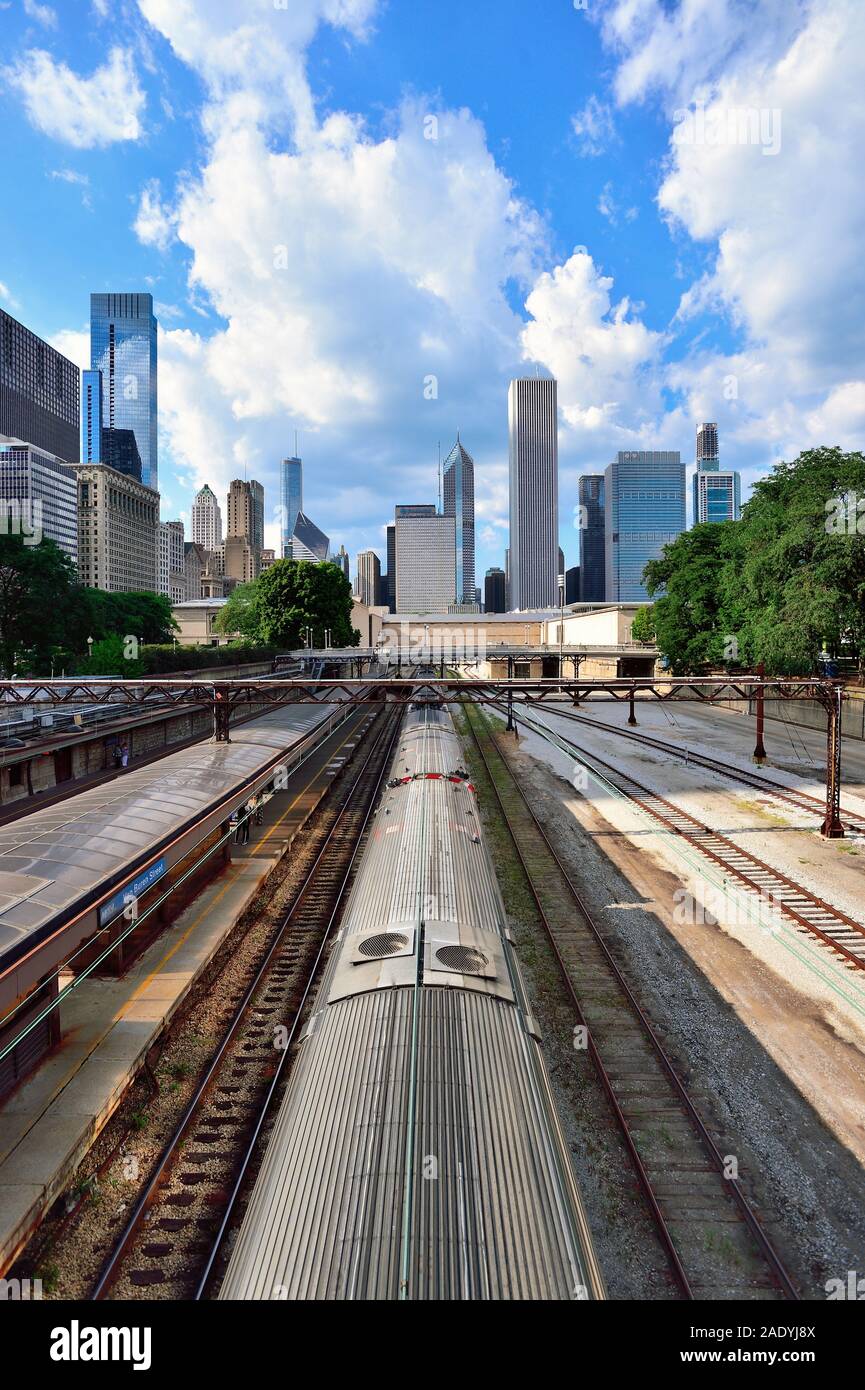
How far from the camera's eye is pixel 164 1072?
1129 centimetres

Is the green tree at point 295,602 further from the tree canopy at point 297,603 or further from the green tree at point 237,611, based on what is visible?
the green tree at point 237,611

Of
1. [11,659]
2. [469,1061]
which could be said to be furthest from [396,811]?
[11,659]

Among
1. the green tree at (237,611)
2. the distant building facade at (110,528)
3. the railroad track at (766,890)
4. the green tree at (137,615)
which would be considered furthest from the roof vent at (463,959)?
the distant building facade at (110,528)

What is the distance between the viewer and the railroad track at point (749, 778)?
2689 centimetres

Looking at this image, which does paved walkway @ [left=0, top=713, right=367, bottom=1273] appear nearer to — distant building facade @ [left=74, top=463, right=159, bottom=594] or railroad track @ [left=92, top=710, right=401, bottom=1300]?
railroad track @ [left=92, top=710, right=401, bottom=1300]

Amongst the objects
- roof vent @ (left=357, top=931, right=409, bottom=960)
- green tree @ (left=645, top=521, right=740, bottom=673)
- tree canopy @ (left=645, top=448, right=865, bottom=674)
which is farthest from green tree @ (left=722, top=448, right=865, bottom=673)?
roof vent @ (left=357, top=931, right=409, bottom=960)

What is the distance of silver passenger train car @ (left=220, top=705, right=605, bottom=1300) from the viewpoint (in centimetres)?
473

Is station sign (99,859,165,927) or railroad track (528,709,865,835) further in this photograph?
railroad track (528,709,865,835)

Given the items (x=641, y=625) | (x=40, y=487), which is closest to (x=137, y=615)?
(x=641, y=625)

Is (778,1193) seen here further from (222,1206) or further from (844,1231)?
(222,1206)

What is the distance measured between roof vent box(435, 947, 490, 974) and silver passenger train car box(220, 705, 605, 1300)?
0.02 m

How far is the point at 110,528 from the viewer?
173500 millimetres

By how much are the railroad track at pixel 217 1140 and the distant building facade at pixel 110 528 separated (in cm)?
16906

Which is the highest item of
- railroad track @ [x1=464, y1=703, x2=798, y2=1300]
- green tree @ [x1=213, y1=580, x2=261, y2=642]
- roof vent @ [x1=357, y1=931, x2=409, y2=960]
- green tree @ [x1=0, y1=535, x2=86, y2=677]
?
green tree @ [x1=213, y1=580, x2=261, y2=642]
